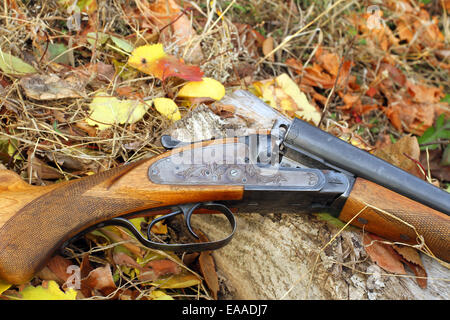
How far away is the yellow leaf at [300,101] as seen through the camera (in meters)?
3.74

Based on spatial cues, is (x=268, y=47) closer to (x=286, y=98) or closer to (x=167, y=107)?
(x=286, y=98)

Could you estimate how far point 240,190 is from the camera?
2455mm

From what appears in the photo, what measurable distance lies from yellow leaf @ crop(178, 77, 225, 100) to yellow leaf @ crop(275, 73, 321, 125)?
77 cm

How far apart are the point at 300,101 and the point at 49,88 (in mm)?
2215

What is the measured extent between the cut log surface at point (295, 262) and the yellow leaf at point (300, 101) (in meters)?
0.79

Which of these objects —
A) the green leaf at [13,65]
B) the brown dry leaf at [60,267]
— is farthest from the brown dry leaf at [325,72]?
the brown dry leaf at [60,267]

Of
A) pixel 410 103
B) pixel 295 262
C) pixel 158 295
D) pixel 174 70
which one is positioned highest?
pixel 174 70

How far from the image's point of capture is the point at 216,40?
3955 mm

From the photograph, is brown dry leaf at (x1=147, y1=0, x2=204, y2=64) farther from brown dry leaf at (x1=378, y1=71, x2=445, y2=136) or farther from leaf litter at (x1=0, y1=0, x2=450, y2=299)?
brown dry leaf at (x1=378, y1=71, x2=445, y2=136)

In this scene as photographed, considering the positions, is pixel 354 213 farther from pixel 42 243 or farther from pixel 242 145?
pixel 42 243

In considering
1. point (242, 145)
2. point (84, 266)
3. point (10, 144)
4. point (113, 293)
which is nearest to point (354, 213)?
point (242, 145)

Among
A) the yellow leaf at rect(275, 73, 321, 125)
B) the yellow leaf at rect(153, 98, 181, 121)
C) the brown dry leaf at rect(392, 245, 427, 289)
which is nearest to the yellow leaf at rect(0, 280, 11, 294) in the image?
the yellow leaf at rect(153, 98, 181, 121)

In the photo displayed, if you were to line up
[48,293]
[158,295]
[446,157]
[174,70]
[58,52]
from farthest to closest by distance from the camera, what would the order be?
[446,157], [58,52], [174,70], [158,295], [48,293]

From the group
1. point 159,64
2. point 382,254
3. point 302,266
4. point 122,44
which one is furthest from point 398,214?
point 122,44
